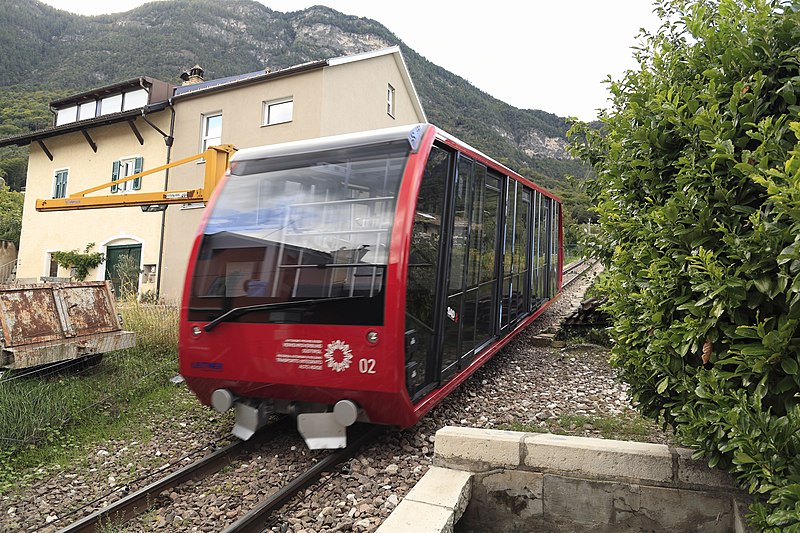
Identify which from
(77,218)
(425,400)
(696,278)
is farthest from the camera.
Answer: (77,218)

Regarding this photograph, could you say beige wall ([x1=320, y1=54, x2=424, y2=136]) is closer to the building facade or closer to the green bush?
the building facade

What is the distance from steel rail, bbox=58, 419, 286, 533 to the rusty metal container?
3.12 m

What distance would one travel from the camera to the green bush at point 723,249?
199 centimetres

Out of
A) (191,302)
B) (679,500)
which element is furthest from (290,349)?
(679,500)

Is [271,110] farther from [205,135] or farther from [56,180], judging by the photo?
[56,180]

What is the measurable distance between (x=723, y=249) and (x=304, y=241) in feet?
10.6

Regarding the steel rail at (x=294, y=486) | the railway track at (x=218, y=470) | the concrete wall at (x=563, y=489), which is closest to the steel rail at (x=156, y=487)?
the railway track at (x=218, y=470)

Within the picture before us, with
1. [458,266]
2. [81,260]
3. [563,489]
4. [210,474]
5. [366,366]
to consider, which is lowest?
[210,474]

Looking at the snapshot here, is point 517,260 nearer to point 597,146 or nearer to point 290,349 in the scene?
point 597,146

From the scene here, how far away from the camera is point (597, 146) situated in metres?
5.12

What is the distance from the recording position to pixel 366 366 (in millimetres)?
4145

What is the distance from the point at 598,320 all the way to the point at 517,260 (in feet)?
7.09

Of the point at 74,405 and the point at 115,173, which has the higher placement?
the point at 115,173

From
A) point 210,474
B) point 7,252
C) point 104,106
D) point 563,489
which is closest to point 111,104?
point 104,106
